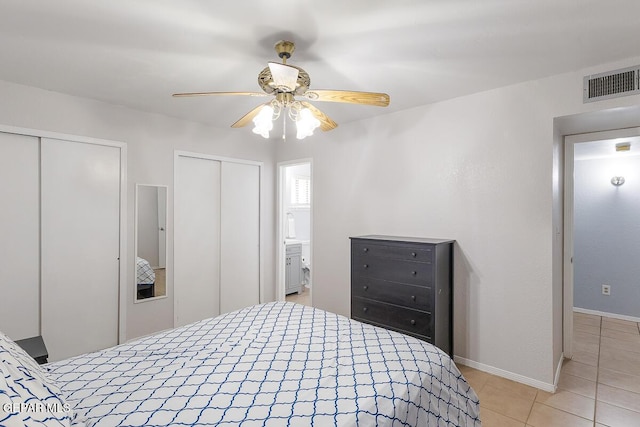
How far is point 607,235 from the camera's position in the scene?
13.9 ft

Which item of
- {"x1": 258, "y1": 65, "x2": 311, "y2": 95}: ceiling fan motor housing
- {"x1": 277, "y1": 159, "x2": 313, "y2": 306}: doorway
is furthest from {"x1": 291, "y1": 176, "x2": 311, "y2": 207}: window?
{"x1": 258, "y1": 65, "x2": 311, "y2": 95}: ceiling fan motor housing

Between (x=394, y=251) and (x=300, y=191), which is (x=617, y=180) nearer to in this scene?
(x=394, y=251)

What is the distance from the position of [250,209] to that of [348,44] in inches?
111

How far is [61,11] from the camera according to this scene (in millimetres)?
1729

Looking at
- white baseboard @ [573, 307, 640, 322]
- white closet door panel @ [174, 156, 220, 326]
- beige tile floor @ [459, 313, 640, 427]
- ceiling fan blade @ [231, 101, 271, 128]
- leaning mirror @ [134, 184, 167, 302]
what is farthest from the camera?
white baseboard @ [573, 307, 640, 322]

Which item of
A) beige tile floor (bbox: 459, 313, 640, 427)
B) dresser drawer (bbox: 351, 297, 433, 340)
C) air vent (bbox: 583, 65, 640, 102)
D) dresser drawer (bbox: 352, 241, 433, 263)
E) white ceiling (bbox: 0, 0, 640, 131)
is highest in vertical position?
white ceiling (bbox: 0, 0, 640, 131)

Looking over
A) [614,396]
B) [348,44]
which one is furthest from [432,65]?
[614,396]

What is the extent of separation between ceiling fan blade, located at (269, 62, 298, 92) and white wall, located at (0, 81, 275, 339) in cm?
228

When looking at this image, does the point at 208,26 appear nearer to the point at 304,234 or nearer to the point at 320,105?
the point at 320,105

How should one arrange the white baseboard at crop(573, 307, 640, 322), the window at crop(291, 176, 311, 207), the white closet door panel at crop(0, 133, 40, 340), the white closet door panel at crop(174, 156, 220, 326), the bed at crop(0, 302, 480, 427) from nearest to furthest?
the bed at crop(0, 302, 480, 427), the white closet door panel at crop(0, 133, 40, 340), the white closet door panel at crop(174, 156, 220, 326), the white baseboard at crop(573, 307, 640, 322), the window at crop(291, 176, 311, 207)

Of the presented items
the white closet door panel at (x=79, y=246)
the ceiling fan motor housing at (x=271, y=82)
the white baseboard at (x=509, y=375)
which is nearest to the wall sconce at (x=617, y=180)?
the white baseboard at (x=509, y=375)

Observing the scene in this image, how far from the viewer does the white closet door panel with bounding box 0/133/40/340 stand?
2674 millimetres

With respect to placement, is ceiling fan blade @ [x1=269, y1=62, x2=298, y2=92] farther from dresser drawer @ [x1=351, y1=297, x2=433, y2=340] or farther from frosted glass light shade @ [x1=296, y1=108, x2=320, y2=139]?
dresser drawer @ [x1=351, y1=297, x2=433, y2=340]

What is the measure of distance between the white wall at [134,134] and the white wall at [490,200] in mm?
1861
